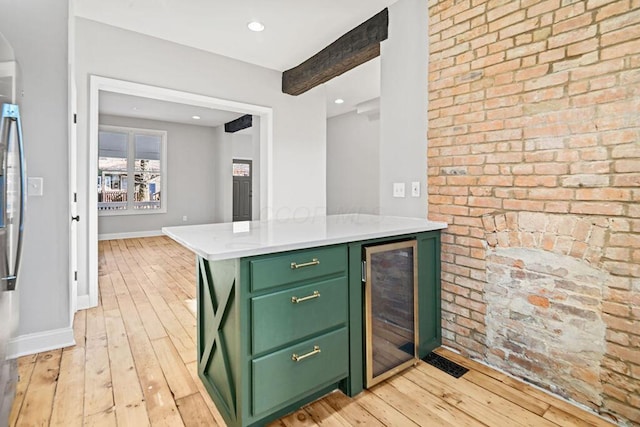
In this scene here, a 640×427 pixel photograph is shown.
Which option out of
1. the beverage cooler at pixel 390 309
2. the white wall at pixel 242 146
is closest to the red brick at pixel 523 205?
the beverage cooler at pixel 390 309

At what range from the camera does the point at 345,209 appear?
7.14 meters

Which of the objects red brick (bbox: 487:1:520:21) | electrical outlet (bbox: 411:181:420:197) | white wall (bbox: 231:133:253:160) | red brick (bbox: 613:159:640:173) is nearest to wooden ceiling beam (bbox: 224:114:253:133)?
white wall (bbox: 231:133:253:160)

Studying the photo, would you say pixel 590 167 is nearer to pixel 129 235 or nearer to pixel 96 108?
pixel 96 108

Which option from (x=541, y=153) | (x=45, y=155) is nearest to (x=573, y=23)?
(x=541, y=153)

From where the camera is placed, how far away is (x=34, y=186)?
2.13m

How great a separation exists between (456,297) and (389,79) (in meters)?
1.82

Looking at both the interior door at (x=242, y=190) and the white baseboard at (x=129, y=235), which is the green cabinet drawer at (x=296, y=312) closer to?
the white baseboard at (x=129, y=235)

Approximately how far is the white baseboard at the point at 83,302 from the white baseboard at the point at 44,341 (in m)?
0.84

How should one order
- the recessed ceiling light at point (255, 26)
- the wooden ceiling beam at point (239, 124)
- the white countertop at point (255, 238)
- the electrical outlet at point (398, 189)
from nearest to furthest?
the white countertop at point (255, 238) → the electrical outlet at point (398, 189) → the recessed ceiling light at point (255, 26) → the wooden ceiling beam at point (239, 124)

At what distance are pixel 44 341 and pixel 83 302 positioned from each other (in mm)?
895

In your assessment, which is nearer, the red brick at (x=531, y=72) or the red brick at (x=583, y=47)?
the red brick at (x=583, y=47)

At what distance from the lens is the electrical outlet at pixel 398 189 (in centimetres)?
260

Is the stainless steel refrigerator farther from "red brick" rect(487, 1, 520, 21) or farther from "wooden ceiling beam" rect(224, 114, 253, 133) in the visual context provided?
"wooden ceiling beam" rect(224, 114, 253, 133)

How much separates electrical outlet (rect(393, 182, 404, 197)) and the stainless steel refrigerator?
2.32 metres
